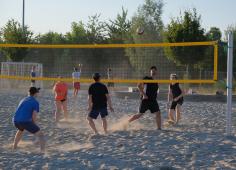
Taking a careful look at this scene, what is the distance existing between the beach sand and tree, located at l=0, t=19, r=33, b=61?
17587mm

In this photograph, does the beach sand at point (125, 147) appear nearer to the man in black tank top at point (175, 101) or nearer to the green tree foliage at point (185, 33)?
the man in black tank top at point (175, 101)

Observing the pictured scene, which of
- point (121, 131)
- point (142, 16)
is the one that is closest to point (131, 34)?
point (142, 16)

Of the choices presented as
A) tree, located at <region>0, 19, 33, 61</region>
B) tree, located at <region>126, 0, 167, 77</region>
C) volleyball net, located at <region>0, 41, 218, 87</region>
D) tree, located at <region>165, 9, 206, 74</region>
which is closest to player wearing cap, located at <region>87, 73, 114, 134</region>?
volleyball net, located at <region>0, 41, 218, 87</region>

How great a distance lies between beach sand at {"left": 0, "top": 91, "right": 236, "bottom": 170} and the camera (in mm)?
6230

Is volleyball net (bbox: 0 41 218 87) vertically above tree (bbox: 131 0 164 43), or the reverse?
tree (bbox: 131 0 164 43)

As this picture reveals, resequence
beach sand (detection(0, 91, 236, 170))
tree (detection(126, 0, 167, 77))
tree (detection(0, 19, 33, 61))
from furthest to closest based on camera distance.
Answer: tree (detection(126, 0, 167, 77))
tree (detection(0, 19, 33, 61))
beach sand (detection(0, 91, 236, 170))

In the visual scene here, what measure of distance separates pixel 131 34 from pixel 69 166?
32936 mm

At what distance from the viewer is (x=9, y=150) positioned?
24.7 feet

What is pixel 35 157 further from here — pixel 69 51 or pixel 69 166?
pixel 69 51

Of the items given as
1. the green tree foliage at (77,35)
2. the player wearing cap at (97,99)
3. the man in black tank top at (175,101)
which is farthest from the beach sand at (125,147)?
the green tree foliage at (77,35)

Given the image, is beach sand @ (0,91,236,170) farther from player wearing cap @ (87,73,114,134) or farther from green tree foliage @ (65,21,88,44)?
green tree foliage @ (65,21,88,44)

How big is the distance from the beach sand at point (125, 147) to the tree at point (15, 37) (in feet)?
57.7

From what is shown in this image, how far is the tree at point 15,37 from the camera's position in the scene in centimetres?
2783

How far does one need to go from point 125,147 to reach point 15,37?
77.0 feet
